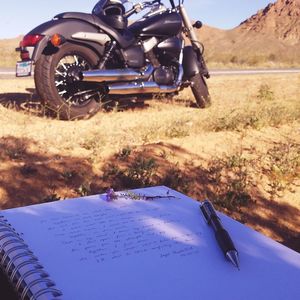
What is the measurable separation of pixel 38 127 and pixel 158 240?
3.88 metres

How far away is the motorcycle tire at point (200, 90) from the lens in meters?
6.76

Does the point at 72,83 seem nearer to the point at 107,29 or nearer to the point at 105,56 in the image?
the point at 105,56

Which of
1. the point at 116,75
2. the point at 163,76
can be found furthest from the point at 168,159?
the point at 163,76

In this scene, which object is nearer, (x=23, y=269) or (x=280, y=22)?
(x=23, y=269)

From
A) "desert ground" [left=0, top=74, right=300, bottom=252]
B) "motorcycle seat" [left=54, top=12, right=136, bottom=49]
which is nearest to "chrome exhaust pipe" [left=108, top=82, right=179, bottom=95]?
"desert ground" [left=0, top=74, right=300, bottom=252]

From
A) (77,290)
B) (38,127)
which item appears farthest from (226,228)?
(38,127)

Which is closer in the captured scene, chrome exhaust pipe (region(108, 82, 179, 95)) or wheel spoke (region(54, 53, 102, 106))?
wheel spoke (region(54, 53, 102, 106))

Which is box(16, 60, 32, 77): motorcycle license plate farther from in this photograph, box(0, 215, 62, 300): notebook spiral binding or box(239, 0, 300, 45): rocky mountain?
box(239, 0, 300, 45): rocky mountain

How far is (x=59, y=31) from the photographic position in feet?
17.0

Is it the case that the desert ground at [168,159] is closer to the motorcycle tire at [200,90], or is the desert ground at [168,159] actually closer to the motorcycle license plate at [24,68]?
the motorcycle license plate at [24,68]

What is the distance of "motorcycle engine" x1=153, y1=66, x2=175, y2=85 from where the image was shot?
606 cm

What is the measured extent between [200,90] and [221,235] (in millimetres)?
5630

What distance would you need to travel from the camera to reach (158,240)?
1313 millimetres

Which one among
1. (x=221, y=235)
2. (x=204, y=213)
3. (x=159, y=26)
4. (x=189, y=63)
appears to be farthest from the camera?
(x=189, y=63)
